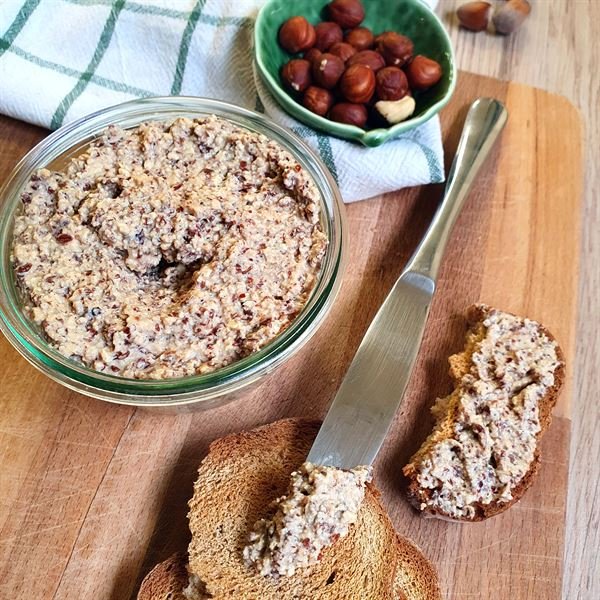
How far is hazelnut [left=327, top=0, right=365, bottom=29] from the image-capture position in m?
2.53

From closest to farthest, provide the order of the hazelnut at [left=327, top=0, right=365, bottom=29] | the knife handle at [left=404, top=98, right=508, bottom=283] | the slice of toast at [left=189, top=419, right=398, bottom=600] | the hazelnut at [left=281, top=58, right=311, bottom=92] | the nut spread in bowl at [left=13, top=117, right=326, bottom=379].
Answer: the nut spread in bowl at [left=13, top=117, right=326, bottom=379]
the slice of toast at [left=189, top=419, right=398, bottom=600]
the knife handle at [left=404, top=98, right=508, bottom=283]
the hazelnut at [left=281, top=58, right=311, bottom=92]
the hazelnut at [left=327, top=0, right=365, bottom=29]

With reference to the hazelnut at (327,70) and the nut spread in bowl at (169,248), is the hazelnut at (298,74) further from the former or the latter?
the nut spread in bowl at (169,248)

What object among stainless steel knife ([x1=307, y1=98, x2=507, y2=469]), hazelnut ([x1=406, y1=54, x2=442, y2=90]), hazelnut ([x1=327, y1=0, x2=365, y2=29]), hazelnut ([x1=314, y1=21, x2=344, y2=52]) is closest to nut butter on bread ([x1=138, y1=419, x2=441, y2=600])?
stainless steel knife ([x1=307, y1=98, x2=507, y2=469])

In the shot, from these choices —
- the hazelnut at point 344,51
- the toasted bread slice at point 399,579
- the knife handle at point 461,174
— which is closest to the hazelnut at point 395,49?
the hazelnut at point 344,51

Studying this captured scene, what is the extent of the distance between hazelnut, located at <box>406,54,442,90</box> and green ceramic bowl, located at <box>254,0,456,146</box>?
40 millimetres

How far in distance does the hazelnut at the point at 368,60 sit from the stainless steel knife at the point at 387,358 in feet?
1.43

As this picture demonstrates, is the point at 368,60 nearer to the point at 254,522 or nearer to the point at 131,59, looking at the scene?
the point at 131,59

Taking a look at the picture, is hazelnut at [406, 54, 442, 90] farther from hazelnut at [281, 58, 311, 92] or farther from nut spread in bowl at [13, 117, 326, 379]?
nut spread in bowl at [13, 117, 326, 379]

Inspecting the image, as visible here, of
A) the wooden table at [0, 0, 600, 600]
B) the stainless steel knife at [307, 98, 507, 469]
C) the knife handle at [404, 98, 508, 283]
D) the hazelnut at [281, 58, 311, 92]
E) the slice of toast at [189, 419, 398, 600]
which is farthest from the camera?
the hazelnut at [281, 58, 311, 92]

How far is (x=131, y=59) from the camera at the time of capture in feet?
8.45

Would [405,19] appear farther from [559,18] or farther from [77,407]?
[77,407]

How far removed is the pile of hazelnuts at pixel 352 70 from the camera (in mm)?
2373

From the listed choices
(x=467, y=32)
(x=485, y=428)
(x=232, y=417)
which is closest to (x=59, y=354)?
(x=232, y=417)

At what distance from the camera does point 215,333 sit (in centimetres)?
175
